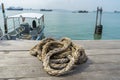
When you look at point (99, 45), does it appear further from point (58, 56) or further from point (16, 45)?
point (16, 45)

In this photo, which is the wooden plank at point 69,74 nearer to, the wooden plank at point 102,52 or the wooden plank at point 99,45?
the wooden plank at point 102,52

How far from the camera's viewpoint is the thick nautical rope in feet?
9.89

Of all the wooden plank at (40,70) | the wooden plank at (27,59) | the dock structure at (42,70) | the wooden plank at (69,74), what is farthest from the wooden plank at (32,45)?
the wooden plank at (69,74)

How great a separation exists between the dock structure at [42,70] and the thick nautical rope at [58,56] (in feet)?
0.27

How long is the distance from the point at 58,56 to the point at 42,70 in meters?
0.41

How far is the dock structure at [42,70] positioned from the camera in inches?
113

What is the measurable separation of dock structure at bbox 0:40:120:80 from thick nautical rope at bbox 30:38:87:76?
82mm

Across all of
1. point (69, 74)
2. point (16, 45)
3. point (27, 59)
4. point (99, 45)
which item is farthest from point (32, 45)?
point (69, 74)

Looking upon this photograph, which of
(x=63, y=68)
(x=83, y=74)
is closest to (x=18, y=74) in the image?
(x=63, y=68)

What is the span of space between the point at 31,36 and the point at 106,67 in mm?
10367

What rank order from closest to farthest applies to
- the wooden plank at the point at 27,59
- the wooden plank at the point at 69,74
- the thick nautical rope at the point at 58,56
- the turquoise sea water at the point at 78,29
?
the wooden plank at the point at 69,74, the thick nautical rope at the point at 58,56, the wooden plank at the point at 27,59, the turquoise sea water at the point at 78,29

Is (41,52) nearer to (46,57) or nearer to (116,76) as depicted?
(46,57)

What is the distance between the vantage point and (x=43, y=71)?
3006 millimetres

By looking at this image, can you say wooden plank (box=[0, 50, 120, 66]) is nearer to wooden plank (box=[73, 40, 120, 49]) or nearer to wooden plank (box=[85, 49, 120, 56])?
wooden plank (box=[85, 49, 120, 56])
